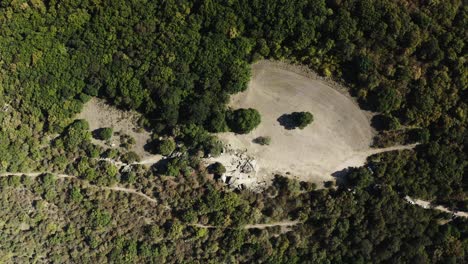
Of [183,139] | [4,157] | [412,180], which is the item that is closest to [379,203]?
[412,180]

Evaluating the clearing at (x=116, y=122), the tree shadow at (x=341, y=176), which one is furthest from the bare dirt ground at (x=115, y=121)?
the tree shadow at (x=341, y=176)

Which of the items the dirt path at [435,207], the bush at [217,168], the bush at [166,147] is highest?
the bush at [166,147]

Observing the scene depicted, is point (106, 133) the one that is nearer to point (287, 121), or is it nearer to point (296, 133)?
point (287, 121)

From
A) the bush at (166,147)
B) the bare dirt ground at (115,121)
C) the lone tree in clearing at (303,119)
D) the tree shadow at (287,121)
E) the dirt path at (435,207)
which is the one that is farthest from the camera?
the bare dirt ground at (115,121)

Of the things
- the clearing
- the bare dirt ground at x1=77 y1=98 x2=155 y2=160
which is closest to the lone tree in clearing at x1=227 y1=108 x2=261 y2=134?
the clearing

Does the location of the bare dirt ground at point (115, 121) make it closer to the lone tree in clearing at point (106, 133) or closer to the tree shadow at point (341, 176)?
the lone tree in clearing at point (106, 133)

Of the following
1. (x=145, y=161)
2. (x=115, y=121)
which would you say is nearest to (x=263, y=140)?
(x=145, y=161)

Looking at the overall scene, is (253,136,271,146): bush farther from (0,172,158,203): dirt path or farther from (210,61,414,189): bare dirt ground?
(0,172,158,203): dirt path
